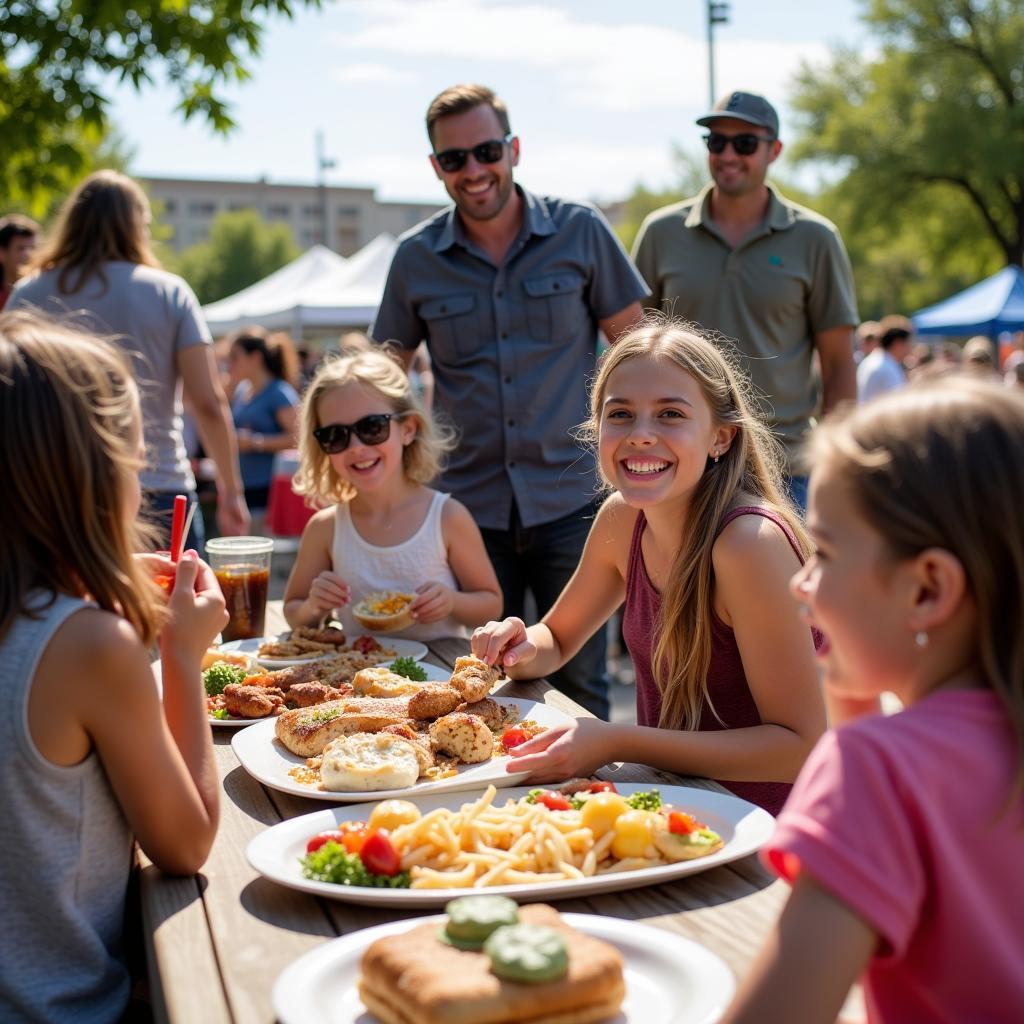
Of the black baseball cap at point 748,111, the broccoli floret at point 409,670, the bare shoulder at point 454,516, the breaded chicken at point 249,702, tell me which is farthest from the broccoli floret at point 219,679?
the black baseball cap at point 748,111

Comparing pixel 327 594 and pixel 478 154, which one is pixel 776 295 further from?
pixel 327 594

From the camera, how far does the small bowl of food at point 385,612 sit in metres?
3.55

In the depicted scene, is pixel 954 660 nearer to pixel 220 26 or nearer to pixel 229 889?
pixel 229 889

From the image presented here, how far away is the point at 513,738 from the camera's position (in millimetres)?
2389

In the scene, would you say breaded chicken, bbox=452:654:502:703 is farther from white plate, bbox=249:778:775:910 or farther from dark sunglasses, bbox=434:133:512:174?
dark sunglasses, bbox=434:133:512:174

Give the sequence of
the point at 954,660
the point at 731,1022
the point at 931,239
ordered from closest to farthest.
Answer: the point at 731,1022
the point at 954,660
the point at 931,239

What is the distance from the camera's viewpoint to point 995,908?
122 cm

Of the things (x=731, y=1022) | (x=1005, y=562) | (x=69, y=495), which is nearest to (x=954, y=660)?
(x=1005, y=562)

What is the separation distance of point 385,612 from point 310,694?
3.08 feet

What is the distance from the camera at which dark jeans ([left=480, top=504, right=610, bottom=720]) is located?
4.25m

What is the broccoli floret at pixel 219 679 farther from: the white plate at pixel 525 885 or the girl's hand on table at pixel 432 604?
the white plate at pixel 525 885

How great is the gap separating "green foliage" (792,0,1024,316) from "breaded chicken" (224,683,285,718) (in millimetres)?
31989

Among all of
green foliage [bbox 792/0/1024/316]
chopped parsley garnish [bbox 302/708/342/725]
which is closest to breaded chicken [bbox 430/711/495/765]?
chopped parsley garnish [bbox 302/708/342/725]

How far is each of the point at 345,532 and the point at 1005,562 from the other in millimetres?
3066
